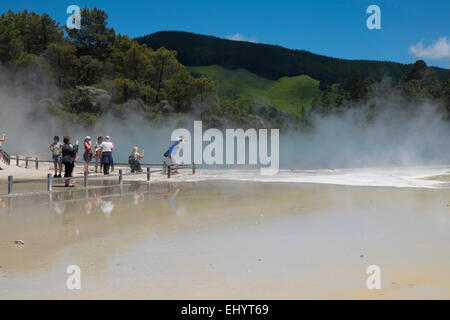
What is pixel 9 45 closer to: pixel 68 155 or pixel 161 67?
pixel 161 67

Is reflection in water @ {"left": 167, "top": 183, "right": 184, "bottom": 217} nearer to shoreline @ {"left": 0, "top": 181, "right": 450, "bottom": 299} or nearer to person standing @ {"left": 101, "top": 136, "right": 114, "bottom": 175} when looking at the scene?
shoreline @ {"left": 0, "top": 181, "right": 450, "bottom": 299}

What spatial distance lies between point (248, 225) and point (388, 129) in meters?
55.2

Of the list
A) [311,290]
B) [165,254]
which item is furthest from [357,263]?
[165,254]

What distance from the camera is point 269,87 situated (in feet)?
575

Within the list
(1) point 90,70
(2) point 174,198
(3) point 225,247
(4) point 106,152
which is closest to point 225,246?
(3) point 225,247

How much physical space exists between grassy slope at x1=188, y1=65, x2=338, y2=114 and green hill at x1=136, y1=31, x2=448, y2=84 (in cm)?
404

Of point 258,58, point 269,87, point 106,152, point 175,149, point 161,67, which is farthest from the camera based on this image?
point 258,58

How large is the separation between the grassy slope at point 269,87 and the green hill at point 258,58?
4.04m

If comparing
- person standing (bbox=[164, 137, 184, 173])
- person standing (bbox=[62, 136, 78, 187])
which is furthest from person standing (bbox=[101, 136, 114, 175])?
person standing (bbox=[62, 136, 78, 187])

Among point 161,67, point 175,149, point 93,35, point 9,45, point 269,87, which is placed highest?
point 269,87

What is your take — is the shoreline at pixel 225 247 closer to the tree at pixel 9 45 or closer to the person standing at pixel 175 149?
the person standing at pixel 175 149

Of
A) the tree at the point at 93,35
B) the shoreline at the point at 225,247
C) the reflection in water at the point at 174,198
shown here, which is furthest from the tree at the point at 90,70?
the shoreline at the point at 225,247

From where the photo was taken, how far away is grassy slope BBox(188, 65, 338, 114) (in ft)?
528

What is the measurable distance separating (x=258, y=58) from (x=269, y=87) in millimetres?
19661
